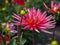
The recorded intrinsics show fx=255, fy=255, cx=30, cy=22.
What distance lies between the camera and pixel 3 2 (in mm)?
2262

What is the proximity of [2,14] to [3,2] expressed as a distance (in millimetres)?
250

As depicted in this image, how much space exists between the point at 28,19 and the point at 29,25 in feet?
Result: 0.10

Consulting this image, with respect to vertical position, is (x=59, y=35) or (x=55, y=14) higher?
(x=55, y=14)

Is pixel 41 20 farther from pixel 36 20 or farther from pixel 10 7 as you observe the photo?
pixel 10 7

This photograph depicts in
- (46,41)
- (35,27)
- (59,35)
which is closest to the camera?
(35,27)

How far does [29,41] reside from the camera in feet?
7.31

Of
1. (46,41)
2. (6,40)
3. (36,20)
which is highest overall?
(36,20)

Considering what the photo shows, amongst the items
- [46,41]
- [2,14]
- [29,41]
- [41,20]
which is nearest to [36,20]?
[41,20]

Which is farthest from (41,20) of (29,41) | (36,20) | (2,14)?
(29,41)

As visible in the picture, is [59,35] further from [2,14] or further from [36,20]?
[36,20]

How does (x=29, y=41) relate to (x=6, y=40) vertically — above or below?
below

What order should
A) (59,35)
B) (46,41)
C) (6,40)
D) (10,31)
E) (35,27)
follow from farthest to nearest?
(59,35)
(46,41)
(10,31)
(6,40)
(35,27)

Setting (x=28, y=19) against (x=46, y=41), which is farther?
(x=46, y=41)

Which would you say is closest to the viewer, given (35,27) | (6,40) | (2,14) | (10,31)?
(35,27)
